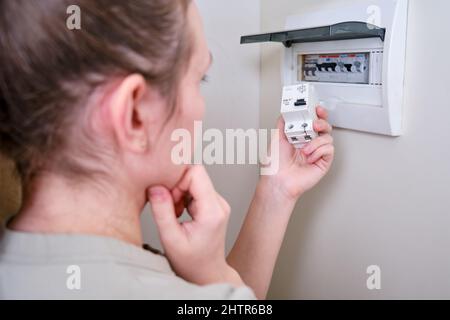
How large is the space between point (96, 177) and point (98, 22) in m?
0.16

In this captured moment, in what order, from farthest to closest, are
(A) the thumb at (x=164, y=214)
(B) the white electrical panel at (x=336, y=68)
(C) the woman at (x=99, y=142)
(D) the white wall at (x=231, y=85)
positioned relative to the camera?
(D) the white wall at (x=231, y=85) → (B) the white electrical panel at (x=336, y=68) → (A) the thumb at (x=164, y=214) → (C) the woman at (x=99, y=142)

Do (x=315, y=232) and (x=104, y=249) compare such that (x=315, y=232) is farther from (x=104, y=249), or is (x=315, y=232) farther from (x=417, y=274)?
(x=104, y=249)

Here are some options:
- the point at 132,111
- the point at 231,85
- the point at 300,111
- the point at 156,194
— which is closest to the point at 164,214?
the point at 156,194

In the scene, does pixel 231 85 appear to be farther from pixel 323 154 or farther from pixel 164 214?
pixel 164 214

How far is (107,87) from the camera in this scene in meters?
0.42

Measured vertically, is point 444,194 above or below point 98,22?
below

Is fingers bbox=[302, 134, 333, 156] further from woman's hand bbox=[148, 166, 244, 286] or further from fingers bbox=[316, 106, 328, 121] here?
woman's hand bbox=[148, 166, 244, 286]

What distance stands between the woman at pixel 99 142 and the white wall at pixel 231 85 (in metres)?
0.39

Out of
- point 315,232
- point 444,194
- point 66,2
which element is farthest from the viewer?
point 315,232

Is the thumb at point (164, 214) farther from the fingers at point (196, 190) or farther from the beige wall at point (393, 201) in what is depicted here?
the beige wall at point (393, 201)

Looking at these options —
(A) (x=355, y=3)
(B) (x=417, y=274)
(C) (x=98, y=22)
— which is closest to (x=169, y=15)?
(C) (x=98, y=22)

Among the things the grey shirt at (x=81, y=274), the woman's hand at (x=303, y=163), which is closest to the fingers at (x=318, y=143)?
the woman's hand at (x=303, y=163)

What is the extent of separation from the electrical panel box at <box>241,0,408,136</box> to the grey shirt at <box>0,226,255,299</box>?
351 mm

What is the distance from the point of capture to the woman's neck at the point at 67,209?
0.44 meters
